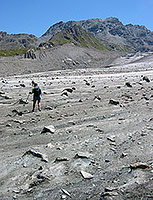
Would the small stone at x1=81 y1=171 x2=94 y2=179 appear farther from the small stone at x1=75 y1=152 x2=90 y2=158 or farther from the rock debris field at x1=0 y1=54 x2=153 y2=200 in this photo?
the small stone at x1=75 y1=152 x2=90 y2=158

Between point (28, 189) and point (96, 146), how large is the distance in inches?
118

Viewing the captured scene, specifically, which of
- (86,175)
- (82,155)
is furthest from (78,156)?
(86,175)

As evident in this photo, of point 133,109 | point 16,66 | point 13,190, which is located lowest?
point 13,190

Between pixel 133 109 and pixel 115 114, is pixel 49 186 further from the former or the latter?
pixel 133 109

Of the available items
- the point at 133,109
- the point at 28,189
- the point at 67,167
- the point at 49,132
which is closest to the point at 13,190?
the point at 28,189

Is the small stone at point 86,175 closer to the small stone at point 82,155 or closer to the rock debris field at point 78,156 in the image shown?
the rock debris field at point 78,156

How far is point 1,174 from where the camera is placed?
557 cm

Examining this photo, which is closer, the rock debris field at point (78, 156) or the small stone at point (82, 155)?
the rock debris field at point (78, 156)

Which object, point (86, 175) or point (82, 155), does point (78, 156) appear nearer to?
point (82, 155)

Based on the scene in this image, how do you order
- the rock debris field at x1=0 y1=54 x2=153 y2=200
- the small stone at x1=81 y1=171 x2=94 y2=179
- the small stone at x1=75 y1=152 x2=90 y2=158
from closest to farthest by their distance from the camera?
the rock debris field at x1=0 y1=54 x2=153 y2=200, the small stone at x1=81 y1=171 x2=94 y2=179, the small stone at x1=75 y1=152 x2=90 y2=158

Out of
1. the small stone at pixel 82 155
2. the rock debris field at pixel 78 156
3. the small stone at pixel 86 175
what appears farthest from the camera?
the small stone at pixel 82 155

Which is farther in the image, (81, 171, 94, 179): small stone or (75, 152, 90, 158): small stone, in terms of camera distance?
(75, 152, 90, 158): small stone

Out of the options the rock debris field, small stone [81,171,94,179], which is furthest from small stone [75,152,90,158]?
small stone [81,171,94,179]

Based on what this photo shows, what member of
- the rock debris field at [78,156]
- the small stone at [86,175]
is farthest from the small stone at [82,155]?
the small stone at [86,175]
